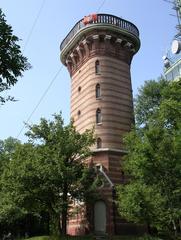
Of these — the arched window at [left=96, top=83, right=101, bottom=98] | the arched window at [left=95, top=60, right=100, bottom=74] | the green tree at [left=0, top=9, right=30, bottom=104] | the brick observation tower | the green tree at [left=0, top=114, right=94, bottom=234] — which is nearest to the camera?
the green tree at [left=0, top=9, right=30, bottom=104]

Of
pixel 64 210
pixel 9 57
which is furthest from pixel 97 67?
pixel 9 57

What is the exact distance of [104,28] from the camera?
37.5m

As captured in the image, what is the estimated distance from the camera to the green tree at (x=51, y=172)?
2838 centimetres

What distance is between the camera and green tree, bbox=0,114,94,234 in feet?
93.1

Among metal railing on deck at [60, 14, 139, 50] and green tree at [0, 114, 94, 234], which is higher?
metal railing on deck at [60, 14, 139, 50]

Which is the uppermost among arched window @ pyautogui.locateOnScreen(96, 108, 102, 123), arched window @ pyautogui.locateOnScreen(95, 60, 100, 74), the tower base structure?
arched window @ pyautogui.locateOnScreen(95, 60, 100, 74)

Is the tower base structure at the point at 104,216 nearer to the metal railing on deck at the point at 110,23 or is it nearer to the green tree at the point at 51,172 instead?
the green tree at the point at 51,172

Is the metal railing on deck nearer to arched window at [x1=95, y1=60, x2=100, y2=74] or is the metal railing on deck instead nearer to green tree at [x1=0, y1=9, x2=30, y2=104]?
arched window at [x1=95, y1=60, x2=100, y2=74]

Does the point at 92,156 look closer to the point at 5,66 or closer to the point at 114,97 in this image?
the point at 114,97

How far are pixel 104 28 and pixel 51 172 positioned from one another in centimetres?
1639

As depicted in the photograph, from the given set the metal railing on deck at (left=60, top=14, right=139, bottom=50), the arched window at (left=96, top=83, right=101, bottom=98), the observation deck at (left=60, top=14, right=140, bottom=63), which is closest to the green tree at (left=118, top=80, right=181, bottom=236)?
the arched window at (left=96, top=83, right=101, bottom=98)

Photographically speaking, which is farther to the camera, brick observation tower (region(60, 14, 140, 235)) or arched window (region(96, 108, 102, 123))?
arched window (region(96, 108, 102, 123))

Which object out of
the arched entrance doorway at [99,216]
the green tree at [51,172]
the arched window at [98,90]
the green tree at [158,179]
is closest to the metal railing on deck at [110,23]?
the arched window at [98,90]

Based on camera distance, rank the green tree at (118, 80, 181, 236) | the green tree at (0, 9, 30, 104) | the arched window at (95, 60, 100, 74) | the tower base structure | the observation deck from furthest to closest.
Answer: the observation deck → the arched window at (95, 60, 100, 74) → the tower base structure → the green tree at (118, 80, 181, 236) → the green tree at (0, 9, 30, 104)
